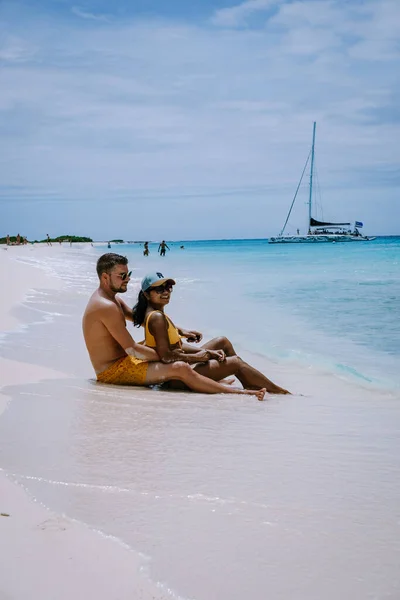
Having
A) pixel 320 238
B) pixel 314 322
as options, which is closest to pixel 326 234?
pixel 320 238

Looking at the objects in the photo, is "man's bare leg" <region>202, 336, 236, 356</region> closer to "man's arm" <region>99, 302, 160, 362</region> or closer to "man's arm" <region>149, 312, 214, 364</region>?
"man's arm" <region>149, 312, 214, 364</region>

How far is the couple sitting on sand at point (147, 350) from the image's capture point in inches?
205

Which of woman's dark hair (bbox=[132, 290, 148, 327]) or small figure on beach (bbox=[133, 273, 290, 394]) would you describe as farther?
woman's dark hair (bbox=[132, 290, 148, 327])

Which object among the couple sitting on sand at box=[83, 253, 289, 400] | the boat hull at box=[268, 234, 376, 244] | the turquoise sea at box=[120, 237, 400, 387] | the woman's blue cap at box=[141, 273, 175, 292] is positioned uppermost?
the boat hull at box=[268, 234, 376, 244]

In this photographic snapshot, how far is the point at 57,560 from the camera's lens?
225 centimetres

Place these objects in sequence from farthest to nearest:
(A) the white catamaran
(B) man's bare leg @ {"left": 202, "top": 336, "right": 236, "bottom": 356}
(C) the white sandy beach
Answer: (A) the white catamaran
(B) man's bare leg @ {"left": 202, "top": 336, "right": 236, "bottom": 356}
(C) the white sandy beach

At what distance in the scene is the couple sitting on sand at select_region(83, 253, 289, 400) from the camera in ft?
17.0

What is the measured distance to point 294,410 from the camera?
4852 mm

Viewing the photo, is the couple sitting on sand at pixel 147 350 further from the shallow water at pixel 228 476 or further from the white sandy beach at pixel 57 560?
the white sandy beach at pixel 57 560

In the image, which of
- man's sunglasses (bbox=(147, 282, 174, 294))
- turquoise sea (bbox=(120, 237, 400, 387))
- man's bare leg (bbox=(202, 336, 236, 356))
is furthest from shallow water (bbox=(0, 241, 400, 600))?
turquoise sea (bbox=(120, 237, 400, 387))

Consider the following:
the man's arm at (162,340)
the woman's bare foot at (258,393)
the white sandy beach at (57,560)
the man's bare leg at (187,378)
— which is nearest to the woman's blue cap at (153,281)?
the man's arm at (162,340)

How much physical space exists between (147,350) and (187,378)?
0.42 metres

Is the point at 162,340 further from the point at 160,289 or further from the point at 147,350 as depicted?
the point at 160,289

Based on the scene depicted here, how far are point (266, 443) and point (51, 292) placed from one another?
11501mm
